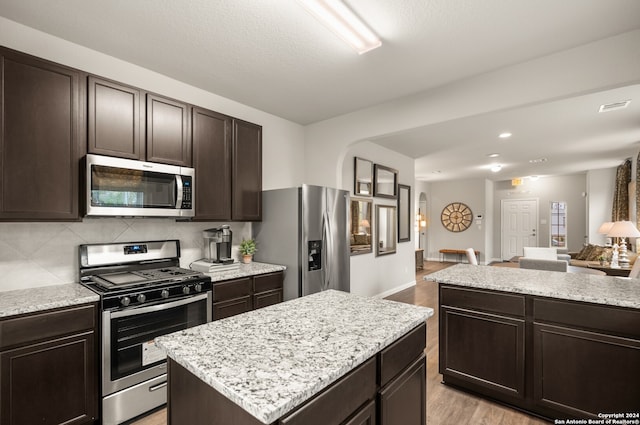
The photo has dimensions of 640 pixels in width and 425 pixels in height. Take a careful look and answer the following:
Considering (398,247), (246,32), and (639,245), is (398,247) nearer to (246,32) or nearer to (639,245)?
(639,245)

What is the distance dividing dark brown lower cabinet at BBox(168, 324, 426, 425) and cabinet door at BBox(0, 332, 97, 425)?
3.67 feet

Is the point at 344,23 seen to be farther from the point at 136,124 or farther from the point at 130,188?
the point at 130,188

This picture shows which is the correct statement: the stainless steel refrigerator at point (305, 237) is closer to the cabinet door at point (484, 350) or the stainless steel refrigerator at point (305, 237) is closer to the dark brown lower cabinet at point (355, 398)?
the cabinet door at point (484, 350)

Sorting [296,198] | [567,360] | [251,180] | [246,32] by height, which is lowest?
[567,360]

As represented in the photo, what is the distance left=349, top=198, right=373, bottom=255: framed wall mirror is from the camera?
468 cm

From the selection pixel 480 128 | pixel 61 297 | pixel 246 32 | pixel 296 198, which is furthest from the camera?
pixel 480 128

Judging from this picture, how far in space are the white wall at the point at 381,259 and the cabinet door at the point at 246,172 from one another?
1200 millimetres

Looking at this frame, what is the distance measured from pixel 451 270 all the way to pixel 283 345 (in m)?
2.16

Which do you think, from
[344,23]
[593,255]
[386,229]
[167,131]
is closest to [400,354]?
[344,23]

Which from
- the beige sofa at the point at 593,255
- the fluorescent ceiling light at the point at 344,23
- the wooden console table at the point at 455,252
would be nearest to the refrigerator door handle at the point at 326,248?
the fluorescent ceiling light at the point at 344,23

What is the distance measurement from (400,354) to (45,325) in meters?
1.99

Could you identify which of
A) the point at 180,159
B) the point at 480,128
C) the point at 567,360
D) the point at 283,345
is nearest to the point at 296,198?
the point at 180,159

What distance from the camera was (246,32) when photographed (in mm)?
2168

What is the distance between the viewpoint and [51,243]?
2.24 m
